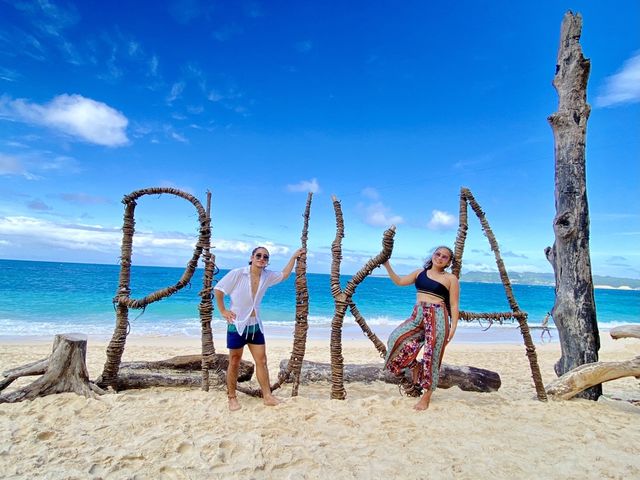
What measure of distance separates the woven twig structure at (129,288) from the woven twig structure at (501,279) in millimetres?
3150

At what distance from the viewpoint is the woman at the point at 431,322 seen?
177 inches

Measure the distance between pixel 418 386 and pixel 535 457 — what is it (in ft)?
5.23

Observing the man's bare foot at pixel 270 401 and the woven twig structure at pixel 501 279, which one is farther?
the woven twig structure at pixel 501 279

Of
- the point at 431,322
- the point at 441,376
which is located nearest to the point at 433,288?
the point at 431,322

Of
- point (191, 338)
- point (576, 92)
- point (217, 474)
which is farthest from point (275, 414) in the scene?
point (191, 338)

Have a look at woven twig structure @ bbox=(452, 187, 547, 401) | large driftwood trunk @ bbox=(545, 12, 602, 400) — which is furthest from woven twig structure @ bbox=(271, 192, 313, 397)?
large driftwood trunk @ bbox=(545, 12, 602, 400)

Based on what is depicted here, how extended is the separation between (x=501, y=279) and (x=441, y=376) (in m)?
1.75

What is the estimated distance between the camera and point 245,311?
4.21 metres

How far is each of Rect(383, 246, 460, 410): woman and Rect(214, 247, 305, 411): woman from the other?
1.51 meters

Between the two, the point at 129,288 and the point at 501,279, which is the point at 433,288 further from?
the point at 129,288

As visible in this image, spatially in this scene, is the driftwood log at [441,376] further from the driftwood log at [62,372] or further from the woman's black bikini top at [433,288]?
the driftwood log at [62,372]

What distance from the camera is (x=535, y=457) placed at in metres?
3.31

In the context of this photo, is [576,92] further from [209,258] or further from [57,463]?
[57,463]

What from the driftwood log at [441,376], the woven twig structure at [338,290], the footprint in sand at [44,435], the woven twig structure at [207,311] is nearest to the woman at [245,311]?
the woven twig structure at [207,311]
